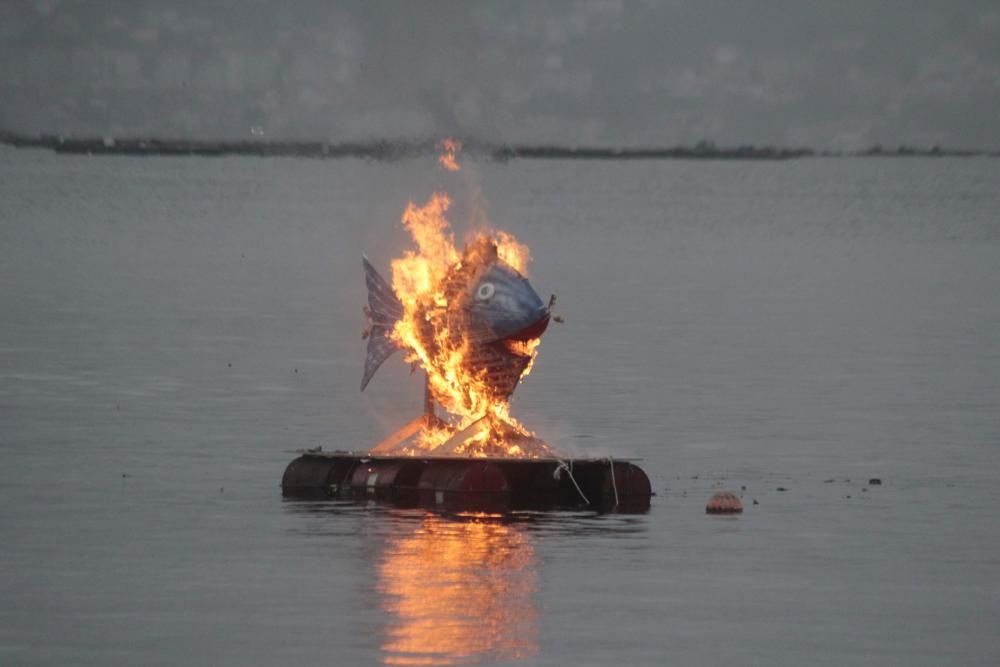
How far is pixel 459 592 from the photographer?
5347 cm

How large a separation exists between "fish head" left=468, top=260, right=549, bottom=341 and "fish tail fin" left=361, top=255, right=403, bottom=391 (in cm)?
314

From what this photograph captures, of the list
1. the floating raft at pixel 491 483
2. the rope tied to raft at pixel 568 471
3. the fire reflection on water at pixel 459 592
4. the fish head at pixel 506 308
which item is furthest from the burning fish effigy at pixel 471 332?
the fire reflection on water at pixel 459 592

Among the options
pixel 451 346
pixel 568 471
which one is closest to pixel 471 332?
pixel 451 346

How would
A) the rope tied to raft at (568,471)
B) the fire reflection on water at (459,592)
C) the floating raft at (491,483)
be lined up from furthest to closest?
1. the floating raft at (491,483)
2. the rope tied to raft at (568,471)
3. the fire reflection on water at (459,592)

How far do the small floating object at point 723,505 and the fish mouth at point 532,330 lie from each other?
5264mm

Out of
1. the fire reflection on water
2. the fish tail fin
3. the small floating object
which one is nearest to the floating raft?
the small floating object

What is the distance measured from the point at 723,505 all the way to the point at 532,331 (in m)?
5.63

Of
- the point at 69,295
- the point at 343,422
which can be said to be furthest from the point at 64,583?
the point at 69,295

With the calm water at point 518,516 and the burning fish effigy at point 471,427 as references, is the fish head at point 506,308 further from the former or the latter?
the calm water at point 518,516

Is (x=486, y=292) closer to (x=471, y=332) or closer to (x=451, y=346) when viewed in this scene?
(x=471, y=332)

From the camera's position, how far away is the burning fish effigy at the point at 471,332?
65000 mm

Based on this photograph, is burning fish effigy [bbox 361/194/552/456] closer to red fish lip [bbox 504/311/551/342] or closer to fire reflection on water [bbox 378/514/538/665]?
red fish lip [bbox 504/311/551/342]

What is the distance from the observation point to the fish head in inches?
2547

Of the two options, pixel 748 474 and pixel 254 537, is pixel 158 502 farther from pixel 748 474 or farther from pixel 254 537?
pixel 748 474
